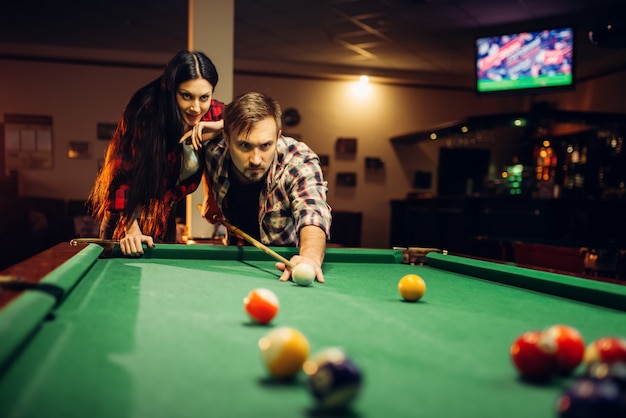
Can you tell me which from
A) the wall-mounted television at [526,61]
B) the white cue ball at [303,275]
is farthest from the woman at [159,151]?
the wall-mounted television at [526,61]

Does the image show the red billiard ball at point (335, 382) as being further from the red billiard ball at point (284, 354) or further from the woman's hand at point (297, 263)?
the woman's hand at point (297, 263)

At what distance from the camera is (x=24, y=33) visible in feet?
23.2

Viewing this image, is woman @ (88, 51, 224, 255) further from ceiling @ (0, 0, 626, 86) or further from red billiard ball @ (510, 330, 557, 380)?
ceiling @ (0, 0, 626, 86)

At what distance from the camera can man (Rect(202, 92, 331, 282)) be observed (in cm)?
259

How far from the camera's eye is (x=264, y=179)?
293 cm

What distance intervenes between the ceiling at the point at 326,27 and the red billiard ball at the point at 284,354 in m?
4.92

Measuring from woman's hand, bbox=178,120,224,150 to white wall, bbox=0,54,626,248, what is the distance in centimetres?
533

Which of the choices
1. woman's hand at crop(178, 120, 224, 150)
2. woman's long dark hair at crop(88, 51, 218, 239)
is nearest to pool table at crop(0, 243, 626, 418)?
woman's long dark hair at crop(88, 51, 218, 239)

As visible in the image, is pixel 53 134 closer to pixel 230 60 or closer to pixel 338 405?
pixel 230 60

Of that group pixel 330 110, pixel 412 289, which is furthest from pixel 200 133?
pixel 330 110

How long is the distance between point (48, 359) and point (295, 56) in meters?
7.68

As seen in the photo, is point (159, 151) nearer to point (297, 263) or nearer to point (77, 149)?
point (297, 263)

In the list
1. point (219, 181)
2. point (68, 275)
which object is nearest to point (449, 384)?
point (68, 275)

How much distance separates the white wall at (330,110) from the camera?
312 inches
